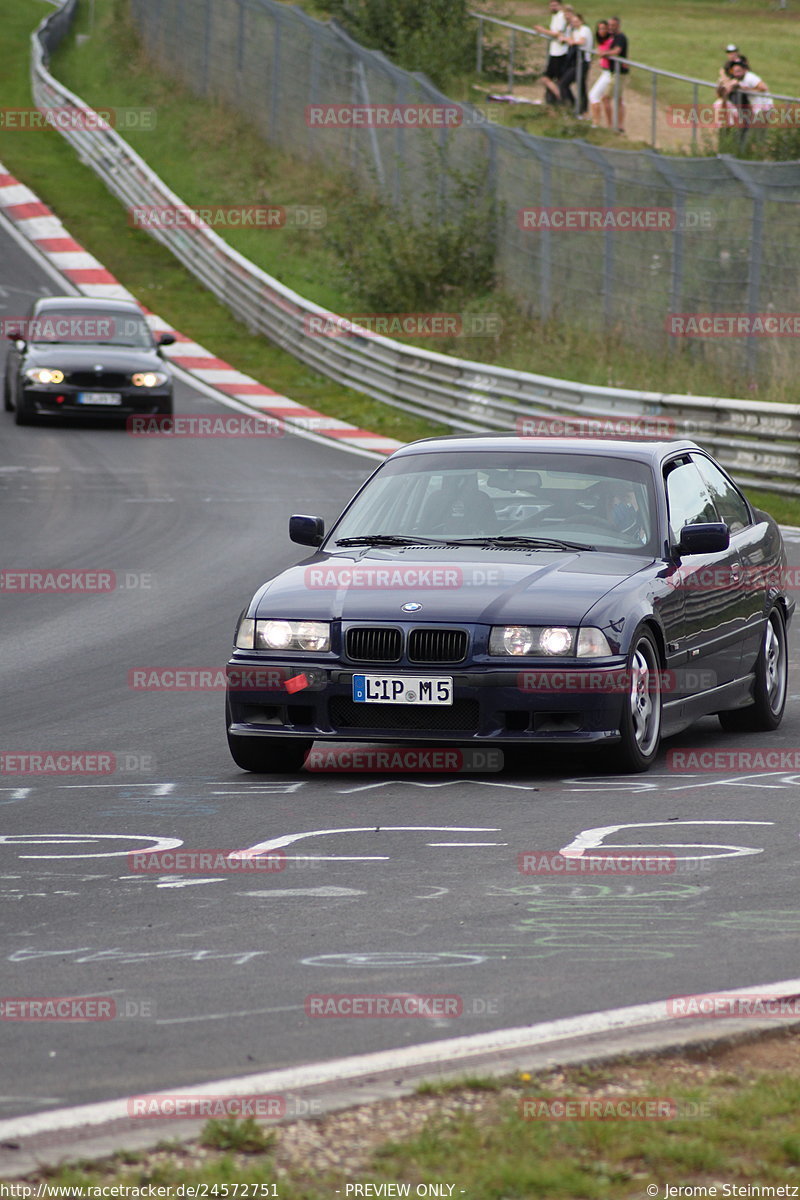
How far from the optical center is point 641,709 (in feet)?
29.1

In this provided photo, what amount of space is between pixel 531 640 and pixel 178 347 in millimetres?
Answer: 28078

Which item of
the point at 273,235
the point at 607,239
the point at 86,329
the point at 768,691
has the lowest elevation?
the point at 86,329

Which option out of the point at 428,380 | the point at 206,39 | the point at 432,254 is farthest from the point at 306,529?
the point at 206,39

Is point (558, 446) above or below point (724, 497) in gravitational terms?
above

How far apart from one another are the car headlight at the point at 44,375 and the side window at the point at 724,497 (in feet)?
57.5

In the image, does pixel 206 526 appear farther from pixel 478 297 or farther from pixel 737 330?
pixel 478 297

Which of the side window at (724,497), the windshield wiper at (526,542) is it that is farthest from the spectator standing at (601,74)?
the windshield wiper at (526,542)

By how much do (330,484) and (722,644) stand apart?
12.9 m

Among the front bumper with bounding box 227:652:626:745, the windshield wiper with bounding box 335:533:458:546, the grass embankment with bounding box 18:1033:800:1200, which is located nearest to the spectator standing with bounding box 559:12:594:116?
the windshield wiper with bounding box 335:533:458:546

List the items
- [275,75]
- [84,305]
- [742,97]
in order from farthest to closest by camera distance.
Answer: [275,75] → [742,97] → [84,305]

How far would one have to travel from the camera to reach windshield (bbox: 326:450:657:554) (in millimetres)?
9508

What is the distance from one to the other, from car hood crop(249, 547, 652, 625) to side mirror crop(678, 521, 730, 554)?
0.76ft

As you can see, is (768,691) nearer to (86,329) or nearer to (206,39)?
(86,329)

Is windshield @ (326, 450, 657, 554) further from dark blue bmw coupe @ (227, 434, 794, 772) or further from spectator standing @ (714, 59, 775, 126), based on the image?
spectator standing @ (714, 59, 775, 126)
